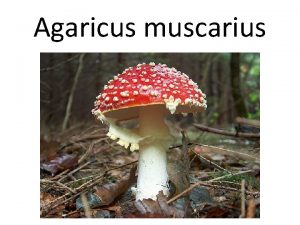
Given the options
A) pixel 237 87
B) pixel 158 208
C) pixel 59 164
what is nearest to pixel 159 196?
pixel 158 208

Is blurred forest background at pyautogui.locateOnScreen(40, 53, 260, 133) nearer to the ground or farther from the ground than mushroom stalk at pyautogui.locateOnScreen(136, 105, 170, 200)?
farther from the ground

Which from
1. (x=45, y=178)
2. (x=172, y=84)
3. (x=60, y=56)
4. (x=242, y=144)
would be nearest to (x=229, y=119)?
(x=60, y=56)

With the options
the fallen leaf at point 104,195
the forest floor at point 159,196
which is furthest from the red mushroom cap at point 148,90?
the fallen leaf at point 104,195

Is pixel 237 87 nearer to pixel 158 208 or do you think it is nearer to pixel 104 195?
pixel 104 195

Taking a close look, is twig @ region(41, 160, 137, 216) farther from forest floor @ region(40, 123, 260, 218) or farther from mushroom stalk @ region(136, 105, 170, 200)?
mushroom stalk @ region(136, 105, 170, 200)

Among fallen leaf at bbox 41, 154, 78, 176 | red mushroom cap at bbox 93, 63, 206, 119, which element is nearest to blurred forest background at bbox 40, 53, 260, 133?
fallen leaf at bbox 41, 154, 78, 176

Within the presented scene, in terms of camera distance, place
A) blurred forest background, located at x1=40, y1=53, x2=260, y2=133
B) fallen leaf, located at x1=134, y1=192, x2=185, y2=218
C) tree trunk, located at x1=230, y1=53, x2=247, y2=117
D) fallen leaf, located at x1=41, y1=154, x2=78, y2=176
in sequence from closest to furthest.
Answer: fallen leaf, located at x1=134, y1=192, x2=185, y2=218, fallen leaf, located at x1=41, y1=154, x2=78, y2=176, tree trunk, located at x1=230, y1=53, x2=247, y2=117, blurred forest background, located at x1=40, y1=53, x2=260, y2=133

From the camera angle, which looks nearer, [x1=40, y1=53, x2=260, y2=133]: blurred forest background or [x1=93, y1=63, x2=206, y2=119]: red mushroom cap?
[x1=93, y1=63, x2=206, y2=119]: red mushroom cap

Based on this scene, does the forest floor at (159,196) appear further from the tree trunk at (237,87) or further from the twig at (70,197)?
the tree trunk at (237,87)
